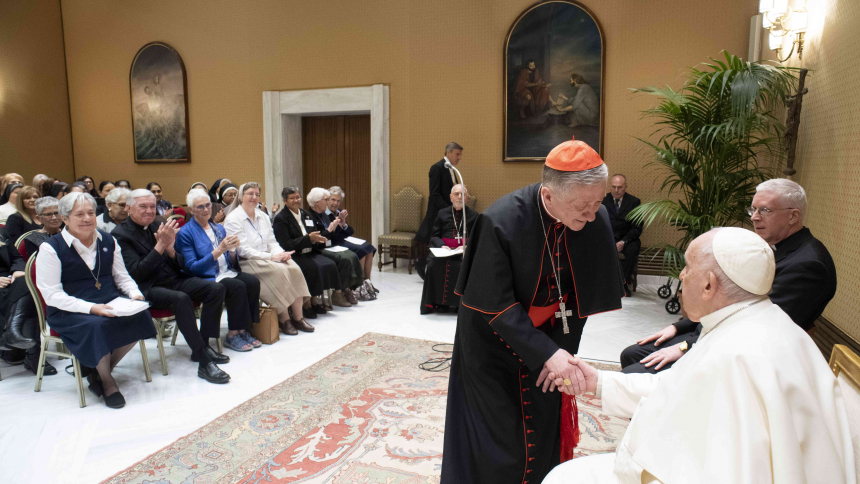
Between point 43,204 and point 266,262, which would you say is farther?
point 266,262

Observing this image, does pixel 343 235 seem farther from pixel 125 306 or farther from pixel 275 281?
pixel 125 306

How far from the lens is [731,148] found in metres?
5.05

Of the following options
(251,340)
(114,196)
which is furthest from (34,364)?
(114,196)

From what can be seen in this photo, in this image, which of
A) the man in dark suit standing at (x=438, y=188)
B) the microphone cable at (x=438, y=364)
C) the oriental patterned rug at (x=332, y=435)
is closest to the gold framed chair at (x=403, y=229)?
the man in dark suit standing at (x=438, y=188)

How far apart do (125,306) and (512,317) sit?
306cm

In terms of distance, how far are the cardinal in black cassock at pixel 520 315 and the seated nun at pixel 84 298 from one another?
2707 millimetres

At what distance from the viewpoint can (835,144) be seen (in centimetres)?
389

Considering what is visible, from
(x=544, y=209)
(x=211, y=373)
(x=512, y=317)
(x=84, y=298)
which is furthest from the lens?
(x=211, y=373)

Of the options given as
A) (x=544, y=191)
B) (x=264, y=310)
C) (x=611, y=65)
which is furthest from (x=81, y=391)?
(x=611, y=65)

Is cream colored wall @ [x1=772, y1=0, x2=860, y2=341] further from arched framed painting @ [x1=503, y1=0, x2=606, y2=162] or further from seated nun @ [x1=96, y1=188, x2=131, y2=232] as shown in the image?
seated nun @ [x1=96, y1=188, x2=131, y2=232]

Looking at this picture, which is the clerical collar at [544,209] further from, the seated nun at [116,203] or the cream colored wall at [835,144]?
the seated nun at [116,203]

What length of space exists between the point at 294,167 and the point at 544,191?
890 centimetres

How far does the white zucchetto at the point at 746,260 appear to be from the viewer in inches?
57.1

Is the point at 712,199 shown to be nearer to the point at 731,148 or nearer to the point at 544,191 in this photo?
the point at 731,148
